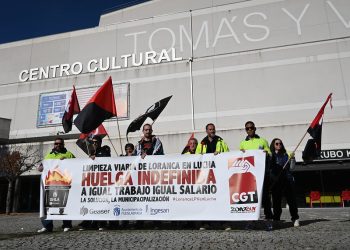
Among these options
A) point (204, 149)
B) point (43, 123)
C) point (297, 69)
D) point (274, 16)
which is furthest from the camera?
point (43, 123)

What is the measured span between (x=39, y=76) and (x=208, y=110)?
15587mm

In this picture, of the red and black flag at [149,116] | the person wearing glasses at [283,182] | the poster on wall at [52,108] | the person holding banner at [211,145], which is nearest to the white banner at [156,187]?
the person holding banner at [211,145]

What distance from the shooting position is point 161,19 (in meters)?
26.8

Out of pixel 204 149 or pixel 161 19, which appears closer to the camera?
pixel 204 149

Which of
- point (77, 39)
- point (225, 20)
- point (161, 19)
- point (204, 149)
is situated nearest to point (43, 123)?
point (77, 39)

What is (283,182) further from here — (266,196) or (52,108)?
(52,108)

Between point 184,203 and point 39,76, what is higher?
point 39,76

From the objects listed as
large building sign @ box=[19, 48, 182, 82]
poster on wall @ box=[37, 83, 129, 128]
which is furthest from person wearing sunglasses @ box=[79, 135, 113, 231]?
large building sign @ box=[19, 48, 182, 82]

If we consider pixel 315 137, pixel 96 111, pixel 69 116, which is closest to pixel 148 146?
pixel 96 111

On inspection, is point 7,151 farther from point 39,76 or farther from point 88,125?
point 88,125

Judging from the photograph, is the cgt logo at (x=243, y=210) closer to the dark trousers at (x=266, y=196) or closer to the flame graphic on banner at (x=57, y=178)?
the dark trousers at (x=266, y=196)

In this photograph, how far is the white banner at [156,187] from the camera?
5988 millimetres

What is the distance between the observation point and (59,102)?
85.8ft

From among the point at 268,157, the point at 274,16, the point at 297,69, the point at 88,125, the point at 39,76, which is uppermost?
the point at 274,16
